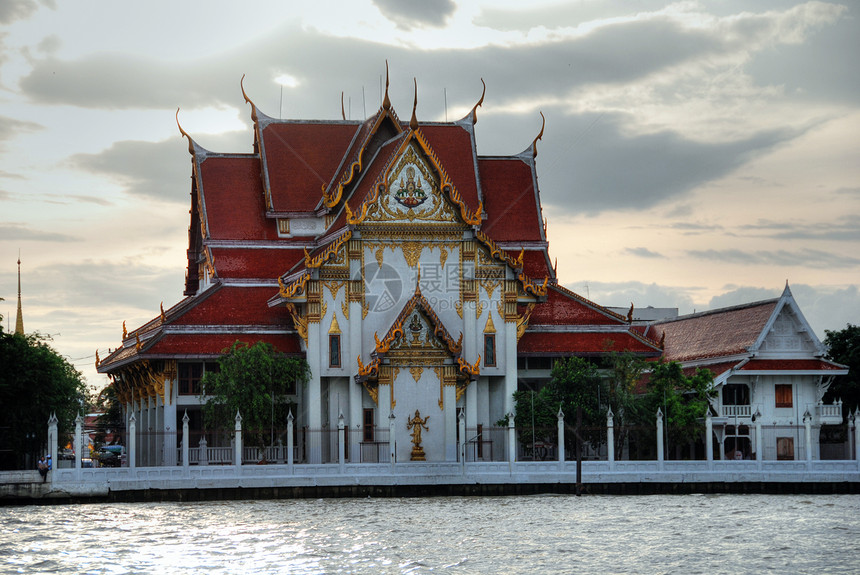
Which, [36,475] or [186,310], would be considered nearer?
[36,475]

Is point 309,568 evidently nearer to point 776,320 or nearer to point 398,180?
point 398,180

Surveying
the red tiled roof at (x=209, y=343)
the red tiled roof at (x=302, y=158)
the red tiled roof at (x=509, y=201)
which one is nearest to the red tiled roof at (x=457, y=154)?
the red tiled roof at (x=509, y=201)

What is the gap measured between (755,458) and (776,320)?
22.0 ft

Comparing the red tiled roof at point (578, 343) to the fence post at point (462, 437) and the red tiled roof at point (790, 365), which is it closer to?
the red tiled roof at point (790, 365)

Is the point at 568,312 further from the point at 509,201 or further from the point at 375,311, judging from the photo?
the point at 375,311

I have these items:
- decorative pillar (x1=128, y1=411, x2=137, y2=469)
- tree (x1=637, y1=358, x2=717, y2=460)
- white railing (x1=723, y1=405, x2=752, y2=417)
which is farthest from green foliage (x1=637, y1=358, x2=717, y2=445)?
decorative pillar (x1=128, y1=411, x2=137, y2=469)

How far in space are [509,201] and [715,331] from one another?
9417 mm

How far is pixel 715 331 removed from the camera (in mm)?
57000

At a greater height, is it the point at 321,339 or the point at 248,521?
the point at 321,339

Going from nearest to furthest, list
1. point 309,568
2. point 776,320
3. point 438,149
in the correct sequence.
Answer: point 309,568
point 776,320
point 438,149

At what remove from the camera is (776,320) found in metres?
→ 53.2

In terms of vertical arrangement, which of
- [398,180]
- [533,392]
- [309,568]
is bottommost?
[309,568]

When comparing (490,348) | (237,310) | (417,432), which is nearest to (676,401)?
(490,348)

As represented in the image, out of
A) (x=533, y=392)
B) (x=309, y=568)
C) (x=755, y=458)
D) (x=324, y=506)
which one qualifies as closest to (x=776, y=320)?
(x=755, y=458)
